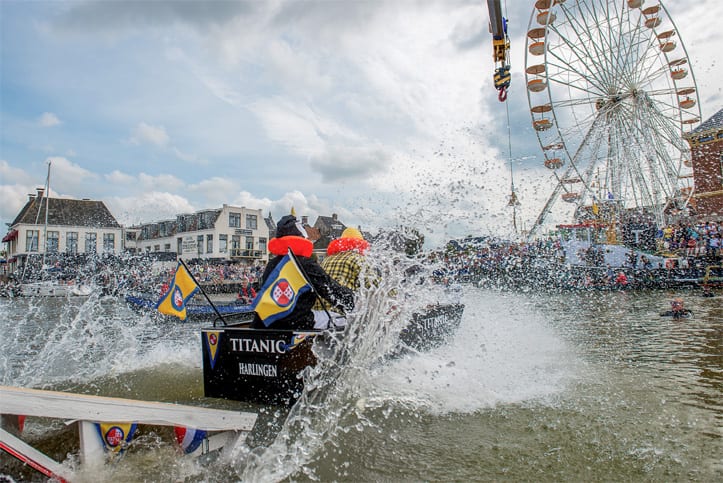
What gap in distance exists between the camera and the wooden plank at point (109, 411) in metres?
2.99

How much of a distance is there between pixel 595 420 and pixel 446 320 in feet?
12.5

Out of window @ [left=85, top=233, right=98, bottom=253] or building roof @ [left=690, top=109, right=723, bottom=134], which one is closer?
building roof @ [left=690, top=109, right=723, bottom=134]

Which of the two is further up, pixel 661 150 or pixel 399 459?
pixel 661 150

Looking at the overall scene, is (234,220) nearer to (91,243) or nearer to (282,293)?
(91,243)

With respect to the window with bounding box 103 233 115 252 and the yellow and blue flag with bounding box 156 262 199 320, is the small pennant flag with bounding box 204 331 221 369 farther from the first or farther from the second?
the window with bounding box 103 233 115 252

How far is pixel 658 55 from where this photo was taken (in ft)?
83.0

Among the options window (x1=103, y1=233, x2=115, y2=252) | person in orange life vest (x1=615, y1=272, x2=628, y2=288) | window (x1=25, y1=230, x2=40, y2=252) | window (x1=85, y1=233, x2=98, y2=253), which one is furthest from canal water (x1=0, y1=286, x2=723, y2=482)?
window (x1=103, y1=233, x2=115, y2=252)

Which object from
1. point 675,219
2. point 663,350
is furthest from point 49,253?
point 675,219

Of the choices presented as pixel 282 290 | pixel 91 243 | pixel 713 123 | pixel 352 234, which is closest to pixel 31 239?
pixel 91 243

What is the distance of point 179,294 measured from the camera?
5750mm

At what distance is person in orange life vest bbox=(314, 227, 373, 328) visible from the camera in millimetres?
5672

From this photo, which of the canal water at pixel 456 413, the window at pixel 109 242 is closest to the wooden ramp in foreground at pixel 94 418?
the canal water at pixel 456 413

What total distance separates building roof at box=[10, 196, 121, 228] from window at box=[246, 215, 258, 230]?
14.8m

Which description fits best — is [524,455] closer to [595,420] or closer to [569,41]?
[595,420]
